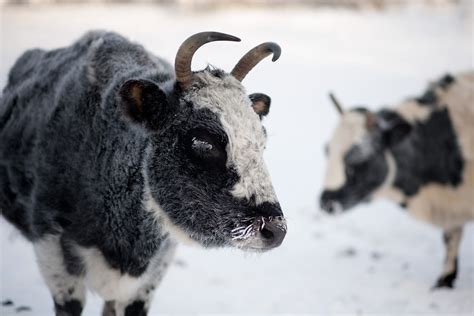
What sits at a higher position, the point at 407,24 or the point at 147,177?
the point at 147,177

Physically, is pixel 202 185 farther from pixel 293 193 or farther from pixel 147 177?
pixel 293 193

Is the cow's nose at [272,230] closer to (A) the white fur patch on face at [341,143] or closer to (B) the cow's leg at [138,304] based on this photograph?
(B) the cow's leg at [138,304]

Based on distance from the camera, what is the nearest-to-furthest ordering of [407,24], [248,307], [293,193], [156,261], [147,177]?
[147,177] → [156,261] → [248,307] → [293,193] → [407,24]

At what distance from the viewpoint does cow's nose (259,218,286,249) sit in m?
3.30

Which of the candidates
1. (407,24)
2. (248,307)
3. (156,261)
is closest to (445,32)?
(407,24)

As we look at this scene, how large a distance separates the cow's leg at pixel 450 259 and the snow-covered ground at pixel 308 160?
16 centimetres

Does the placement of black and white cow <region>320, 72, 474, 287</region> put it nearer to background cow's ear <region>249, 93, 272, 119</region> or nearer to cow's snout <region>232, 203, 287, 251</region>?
background cow's ear <region>249, 93, 272, 119</region>

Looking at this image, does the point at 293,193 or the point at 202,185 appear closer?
the point at 202,185

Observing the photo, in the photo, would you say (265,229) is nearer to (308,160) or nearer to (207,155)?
(207,155)

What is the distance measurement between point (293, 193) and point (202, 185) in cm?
671

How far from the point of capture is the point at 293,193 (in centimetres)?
1014

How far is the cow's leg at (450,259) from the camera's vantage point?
6652 mm

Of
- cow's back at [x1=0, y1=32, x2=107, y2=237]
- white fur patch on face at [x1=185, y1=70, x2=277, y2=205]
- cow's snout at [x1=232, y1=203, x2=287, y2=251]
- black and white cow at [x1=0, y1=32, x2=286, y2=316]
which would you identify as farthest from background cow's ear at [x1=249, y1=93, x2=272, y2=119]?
cow's back at [x1=0, y1=32, x2=107, y2=237]

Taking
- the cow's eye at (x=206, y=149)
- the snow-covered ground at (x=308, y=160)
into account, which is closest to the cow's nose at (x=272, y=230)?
the snow-covered ground at (x=308, y=160)
